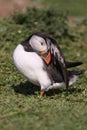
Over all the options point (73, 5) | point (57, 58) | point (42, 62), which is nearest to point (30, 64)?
point (42, 62)

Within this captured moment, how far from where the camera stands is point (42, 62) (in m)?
7.79

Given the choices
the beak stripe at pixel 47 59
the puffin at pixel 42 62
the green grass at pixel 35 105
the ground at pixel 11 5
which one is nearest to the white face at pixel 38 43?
the puffin at pixel 42 62

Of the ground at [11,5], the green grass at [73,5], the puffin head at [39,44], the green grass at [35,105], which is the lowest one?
the green grass at [73,5]

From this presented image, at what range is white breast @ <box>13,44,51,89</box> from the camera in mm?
7660

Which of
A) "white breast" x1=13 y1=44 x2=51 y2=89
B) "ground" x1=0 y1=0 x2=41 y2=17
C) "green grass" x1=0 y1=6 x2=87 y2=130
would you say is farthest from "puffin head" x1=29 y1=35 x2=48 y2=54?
"ground" x1=0 y1=0 x2=41 y2=17

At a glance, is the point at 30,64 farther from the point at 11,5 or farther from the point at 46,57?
the point at 11,5

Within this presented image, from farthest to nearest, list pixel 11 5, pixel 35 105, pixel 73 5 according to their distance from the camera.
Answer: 1. pixel 73 5
2. pixel 11 5
3. pixel 35 105

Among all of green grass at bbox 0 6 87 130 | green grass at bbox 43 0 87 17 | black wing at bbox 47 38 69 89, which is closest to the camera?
green grass at bbox 0 6 87 130

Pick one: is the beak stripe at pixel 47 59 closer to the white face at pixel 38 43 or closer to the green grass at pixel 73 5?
the white face at pixel 38 43

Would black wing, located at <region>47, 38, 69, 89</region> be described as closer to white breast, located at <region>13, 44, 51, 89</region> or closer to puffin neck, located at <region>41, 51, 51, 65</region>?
puffin neck, located at <region>41, 51, 51, 65</region>

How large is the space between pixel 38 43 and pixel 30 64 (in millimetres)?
381

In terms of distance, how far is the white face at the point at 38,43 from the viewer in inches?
307

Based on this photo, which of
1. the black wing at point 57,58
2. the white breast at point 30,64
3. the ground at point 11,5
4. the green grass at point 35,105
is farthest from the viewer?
the ground at point 11,5

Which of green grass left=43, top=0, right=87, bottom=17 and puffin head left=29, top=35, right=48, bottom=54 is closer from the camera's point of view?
puffin head left=29, top=35, right=48, bottom=54
